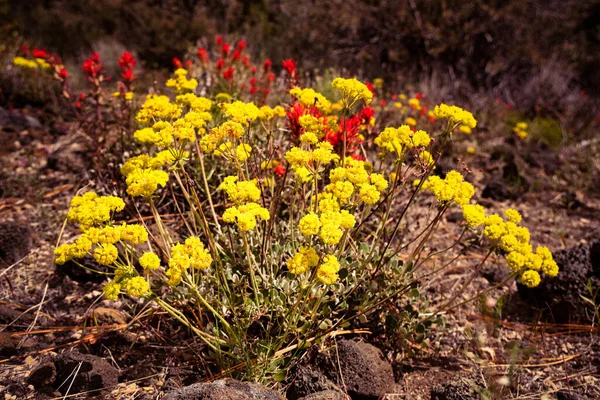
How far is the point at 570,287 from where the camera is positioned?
9.77 ft

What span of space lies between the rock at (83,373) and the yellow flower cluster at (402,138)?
1706mm

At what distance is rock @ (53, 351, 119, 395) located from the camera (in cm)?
221

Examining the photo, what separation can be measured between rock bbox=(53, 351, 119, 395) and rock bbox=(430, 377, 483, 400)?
1568 mm

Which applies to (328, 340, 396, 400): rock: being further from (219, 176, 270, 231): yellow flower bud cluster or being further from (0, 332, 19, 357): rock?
(0, 332, 19, 357): rock

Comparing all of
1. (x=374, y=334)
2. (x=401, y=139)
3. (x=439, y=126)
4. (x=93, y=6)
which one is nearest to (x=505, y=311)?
(x=374, y=334)

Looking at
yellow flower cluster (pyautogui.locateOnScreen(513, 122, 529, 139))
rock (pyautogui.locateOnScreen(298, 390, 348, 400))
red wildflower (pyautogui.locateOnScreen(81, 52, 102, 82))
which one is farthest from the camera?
yellow flower cluster (pyautogui.locateOnScreen(513, 122, 529, 139))

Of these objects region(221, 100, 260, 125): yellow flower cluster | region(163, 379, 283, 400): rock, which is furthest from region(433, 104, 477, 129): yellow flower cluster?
region(163, 379, 283, 400): rock

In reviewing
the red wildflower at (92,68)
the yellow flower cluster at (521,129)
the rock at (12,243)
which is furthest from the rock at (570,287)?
the red wildflower at (92,68)

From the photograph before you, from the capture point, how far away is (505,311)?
10.3 ft

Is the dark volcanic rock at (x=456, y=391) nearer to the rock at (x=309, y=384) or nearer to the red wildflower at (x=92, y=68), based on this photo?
the rock at (x=309, y=384)

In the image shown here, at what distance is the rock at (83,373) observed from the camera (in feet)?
7.24

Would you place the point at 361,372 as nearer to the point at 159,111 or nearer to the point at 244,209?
the point at 244,209

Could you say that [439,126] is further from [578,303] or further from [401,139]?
[401,139]

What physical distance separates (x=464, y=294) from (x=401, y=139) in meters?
1.56
